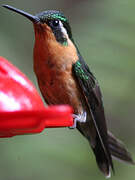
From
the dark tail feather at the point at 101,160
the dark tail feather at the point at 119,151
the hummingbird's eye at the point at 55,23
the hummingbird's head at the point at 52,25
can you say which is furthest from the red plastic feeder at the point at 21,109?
the dark tail feather at the point at 119,151

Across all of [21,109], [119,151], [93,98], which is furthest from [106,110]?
[21,109]

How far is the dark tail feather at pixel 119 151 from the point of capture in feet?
17.1

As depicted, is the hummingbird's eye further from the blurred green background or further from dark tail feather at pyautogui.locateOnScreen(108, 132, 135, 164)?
dark tail feather at pyautogui.locateOnScreen(108, 132, 135, 164)

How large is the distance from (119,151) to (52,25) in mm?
1664

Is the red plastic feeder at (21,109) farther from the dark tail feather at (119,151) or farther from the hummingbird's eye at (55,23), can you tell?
the dark tail feather at (119,151)

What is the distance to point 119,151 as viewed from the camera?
530 cm

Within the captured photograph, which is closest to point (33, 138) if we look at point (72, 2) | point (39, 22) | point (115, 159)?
point (115, 159)

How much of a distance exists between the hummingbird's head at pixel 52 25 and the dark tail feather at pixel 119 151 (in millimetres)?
1350

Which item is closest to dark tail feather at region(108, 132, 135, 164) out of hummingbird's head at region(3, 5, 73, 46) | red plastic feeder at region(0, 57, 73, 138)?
hummingbird's head at region(3, 5, 73, 46)

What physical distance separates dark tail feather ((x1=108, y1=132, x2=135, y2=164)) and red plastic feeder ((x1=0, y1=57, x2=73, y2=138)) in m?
2.30

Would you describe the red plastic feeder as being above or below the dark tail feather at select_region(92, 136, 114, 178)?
above

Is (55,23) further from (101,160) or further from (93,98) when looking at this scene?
(101,160)

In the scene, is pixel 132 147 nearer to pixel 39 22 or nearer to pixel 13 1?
pixel 39 22

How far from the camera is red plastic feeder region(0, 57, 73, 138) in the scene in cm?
250
